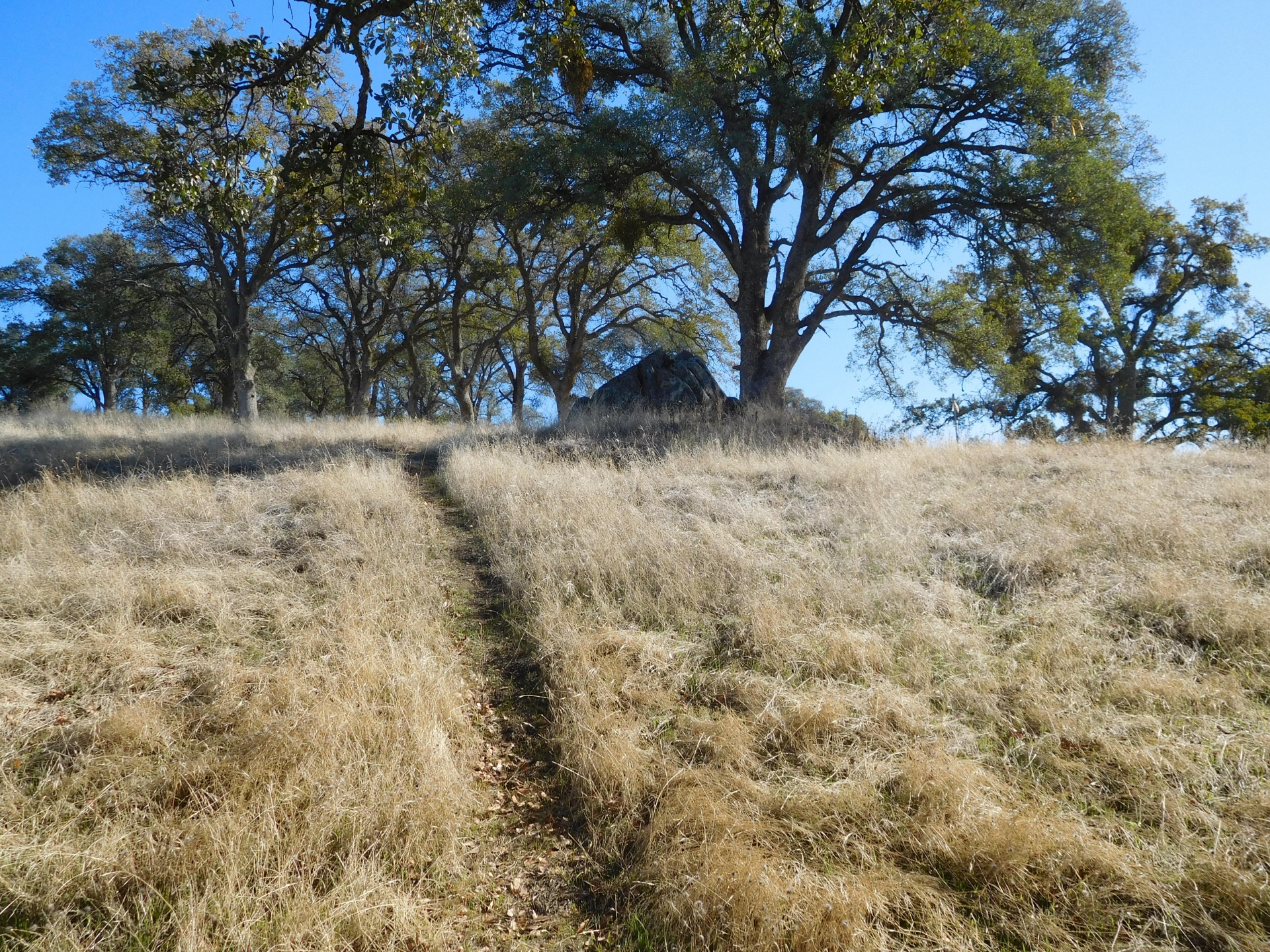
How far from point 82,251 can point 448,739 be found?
107 ft

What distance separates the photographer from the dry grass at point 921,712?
278 centimetres

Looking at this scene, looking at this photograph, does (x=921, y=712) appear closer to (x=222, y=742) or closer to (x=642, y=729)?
(x=642, y=729)

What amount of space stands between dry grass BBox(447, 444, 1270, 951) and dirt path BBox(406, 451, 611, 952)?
19 cm

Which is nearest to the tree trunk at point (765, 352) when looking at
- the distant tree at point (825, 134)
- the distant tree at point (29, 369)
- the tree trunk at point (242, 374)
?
the distant tree at point (825, 134)

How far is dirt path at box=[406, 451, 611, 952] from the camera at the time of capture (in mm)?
2980

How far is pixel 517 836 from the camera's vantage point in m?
3.55

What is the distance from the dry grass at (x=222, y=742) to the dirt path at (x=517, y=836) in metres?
0.16

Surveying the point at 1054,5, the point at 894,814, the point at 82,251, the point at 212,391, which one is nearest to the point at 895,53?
the point at 894,814

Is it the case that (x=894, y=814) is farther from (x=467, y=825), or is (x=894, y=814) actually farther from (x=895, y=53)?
(x=895, y=53)

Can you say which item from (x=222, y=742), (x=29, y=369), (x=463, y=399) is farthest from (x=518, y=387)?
(x=222, y=742)

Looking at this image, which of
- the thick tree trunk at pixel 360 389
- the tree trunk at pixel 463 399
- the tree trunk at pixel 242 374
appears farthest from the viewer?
the thick tree trunk at pixel 360 389

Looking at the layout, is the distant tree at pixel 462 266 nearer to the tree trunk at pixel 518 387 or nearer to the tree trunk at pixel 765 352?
the tree trunk at pixel 518 387

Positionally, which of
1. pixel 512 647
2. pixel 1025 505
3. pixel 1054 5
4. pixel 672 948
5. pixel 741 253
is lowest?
pixel 672 948

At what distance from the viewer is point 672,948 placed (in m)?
2.78
